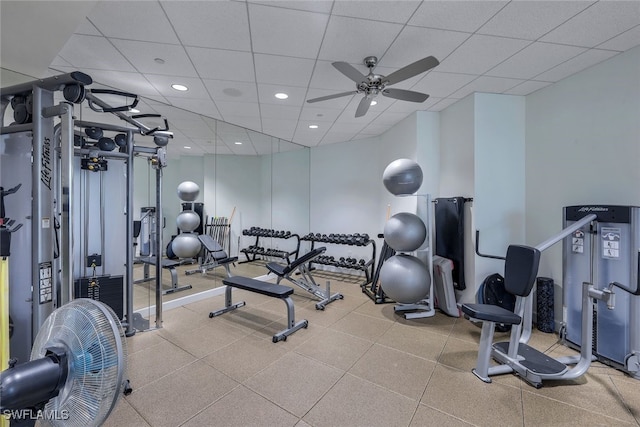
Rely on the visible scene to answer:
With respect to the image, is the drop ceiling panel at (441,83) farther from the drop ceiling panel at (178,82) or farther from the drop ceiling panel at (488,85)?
the drop ceiling panel at (178,82)

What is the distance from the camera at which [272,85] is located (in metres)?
3.12

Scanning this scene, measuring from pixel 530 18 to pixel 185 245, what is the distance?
5.10 m

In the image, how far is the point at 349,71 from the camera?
7.32 ft

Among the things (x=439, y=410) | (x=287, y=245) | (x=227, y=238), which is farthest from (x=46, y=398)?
(x=287, y=245)

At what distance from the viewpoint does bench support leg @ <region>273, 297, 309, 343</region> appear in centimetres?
279

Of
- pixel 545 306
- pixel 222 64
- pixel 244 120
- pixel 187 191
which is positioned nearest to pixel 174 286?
pixel 187 191

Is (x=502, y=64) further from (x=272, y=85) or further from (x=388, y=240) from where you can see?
(x=272, y=85)

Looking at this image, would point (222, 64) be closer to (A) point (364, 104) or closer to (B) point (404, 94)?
(A) point (364, 104)

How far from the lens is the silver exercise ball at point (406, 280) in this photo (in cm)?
320

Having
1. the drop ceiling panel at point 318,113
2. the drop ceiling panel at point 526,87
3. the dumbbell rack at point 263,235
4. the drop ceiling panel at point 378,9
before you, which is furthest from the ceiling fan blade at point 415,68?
the dumbbell rack at point 263,235

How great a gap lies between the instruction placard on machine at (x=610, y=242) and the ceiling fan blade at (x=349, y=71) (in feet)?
8.53

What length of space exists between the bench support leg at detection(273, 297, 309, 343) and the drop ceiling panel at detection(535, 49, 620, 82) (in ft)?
12.4

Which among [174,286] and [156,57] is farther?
[174,286]

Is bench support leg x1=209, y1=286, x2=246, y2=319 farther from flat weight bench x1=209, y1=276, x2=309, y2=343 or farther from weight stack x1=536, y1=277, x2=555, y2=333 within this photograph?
weight stack x1=536, y1=277, x2=555, y2=333
